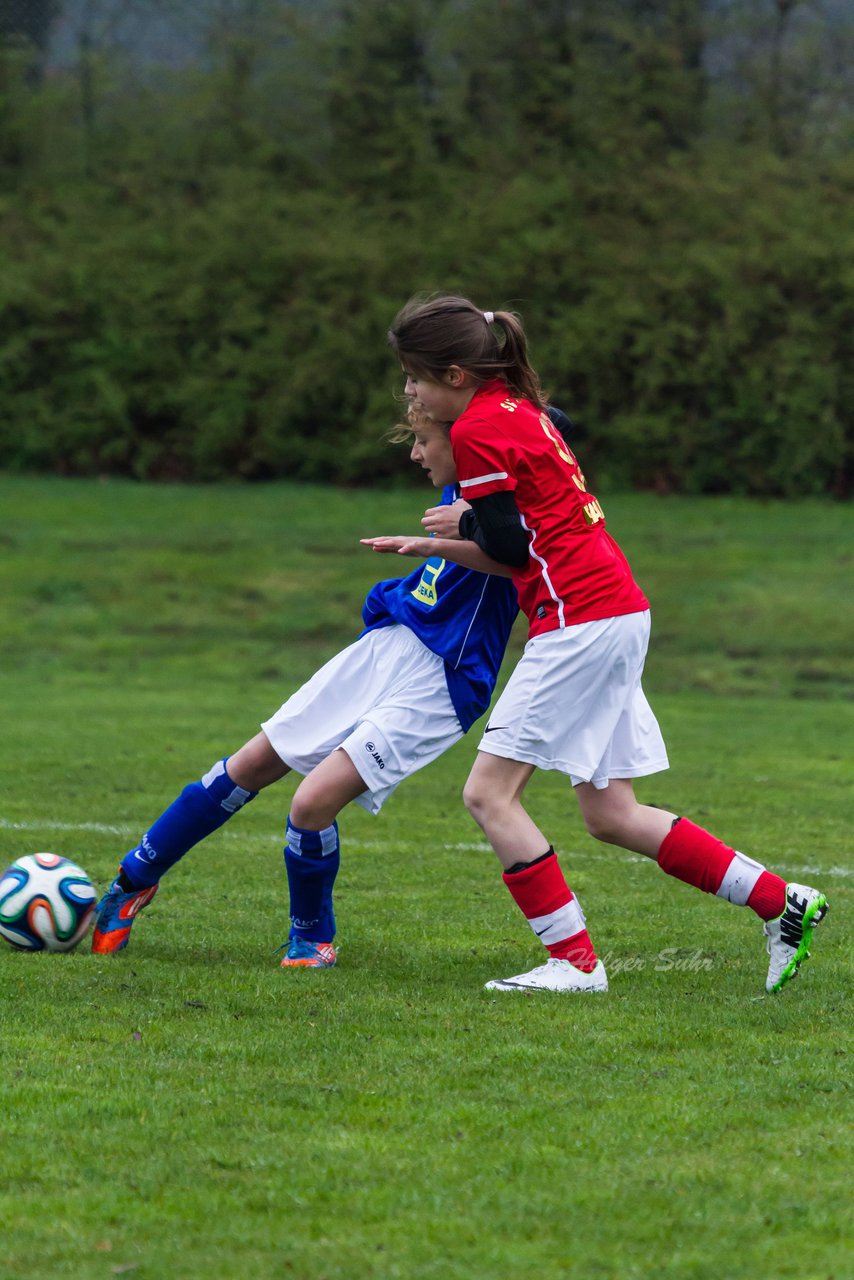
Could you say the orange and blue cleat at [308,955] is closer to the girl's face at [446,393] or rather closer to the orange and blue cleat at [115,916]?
the orange and blue cleat at [115,916]

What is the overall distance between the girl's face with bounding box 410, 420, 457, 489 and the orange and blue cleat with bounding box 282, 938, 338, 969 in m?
1.49

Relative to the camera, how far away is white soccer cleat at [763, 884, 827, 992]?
5.00m

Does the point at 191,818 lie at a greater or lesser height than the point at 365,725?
lesser

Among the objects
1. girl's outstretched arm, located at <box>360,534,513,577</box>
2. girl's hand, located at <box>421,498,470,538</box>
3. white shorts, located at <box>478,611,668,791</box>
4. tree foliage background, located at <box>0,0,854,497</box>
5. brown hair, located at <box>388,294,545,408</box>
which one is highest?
brown hair, located at <box>388,294,545,408</box>

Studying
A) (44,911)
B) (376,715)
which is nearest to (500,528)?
(376,715)

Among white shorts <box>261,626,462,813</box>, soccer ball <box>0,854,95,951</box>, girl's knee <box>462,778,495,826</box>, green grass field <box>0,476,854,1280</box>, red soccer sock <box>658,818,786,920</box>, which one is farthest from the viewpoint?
soccer ball <box>0,854,95,951</box>

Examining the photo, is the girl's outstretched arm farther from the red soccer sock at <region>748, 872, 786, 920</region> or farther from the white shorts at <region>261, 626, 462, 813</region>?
the red soccer sock at <region>748, 872, 786, 920</region>

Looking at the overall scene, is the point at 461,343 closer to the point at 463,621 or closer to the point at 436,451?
the point at 436,451

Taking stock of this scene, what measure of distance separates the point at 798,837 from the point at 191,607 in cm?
997

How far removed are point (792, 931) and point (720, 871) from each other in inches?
10.4

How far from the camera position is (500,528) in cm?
480

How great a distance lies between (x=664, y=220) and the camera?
22547 millimetres

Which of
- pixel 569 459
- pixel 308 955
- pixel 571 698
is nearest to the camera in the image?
pixel 571 698

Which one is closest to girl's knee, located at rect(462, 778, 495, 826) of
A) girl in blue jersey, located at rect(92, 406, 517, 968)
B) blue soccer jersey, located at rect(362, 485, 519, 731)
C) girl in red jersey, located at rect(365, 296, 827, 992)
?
girl in red jersey, located at rect(365, 296, 827, 992)
